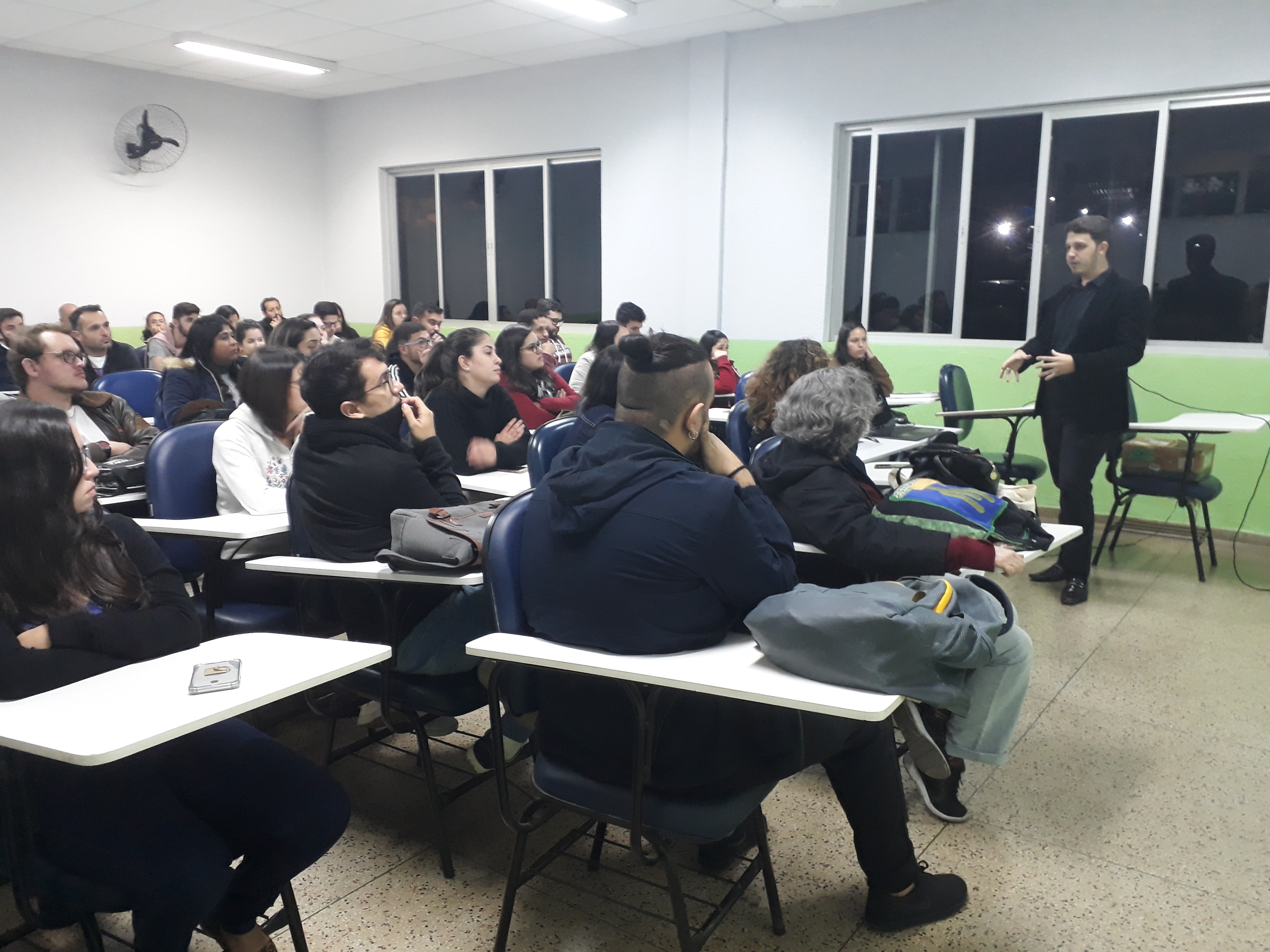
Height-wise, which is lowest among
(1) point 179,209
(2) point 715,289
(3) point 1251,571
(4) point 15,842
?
(3) point 1251,571

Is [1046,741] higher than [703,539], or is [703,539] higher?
[703,539]

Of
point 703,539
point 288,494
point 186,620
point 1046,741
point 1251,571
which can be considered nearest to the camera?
point 703,539

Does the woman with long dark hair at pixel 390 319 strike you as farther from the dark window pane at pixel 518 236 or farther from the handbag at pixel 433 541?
the handbag at pixel 433 541

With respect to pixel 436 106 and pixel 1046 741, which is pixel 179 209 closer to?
pixel 436 106

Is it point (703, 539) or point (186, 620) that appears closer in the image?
point (703, 539)

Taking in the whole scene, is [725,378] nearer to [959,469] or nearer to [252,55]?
[959,469]

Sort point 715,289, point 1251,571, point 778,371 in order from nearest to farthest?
point 778,371
point 1251,571
point 715,289

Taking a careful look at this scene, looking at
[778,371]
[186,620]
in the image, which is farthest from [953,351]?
[186,620]

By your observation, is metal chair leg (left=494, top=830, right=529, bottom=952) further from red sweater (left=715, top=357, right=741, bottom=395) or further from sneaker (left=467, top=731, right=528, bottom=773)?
red sweater (left=715, top=357, right=741, bottom=395)

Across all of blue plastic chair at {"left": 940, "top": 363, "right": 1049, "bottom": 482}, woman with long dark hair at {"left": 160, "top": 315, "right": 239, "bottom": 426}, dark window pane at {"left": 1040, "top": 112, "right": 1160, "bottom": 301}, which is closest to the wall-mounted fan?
woman with long dark hair at {"left": 160, "top": 315, "right": 239, "bottom": 426}

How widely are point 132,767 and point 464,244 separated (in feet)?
25.6

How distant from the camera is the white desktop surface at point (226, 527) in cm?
232

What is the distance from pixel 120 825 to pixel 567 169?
720 cm

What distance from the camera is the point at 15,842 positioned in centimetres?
136
